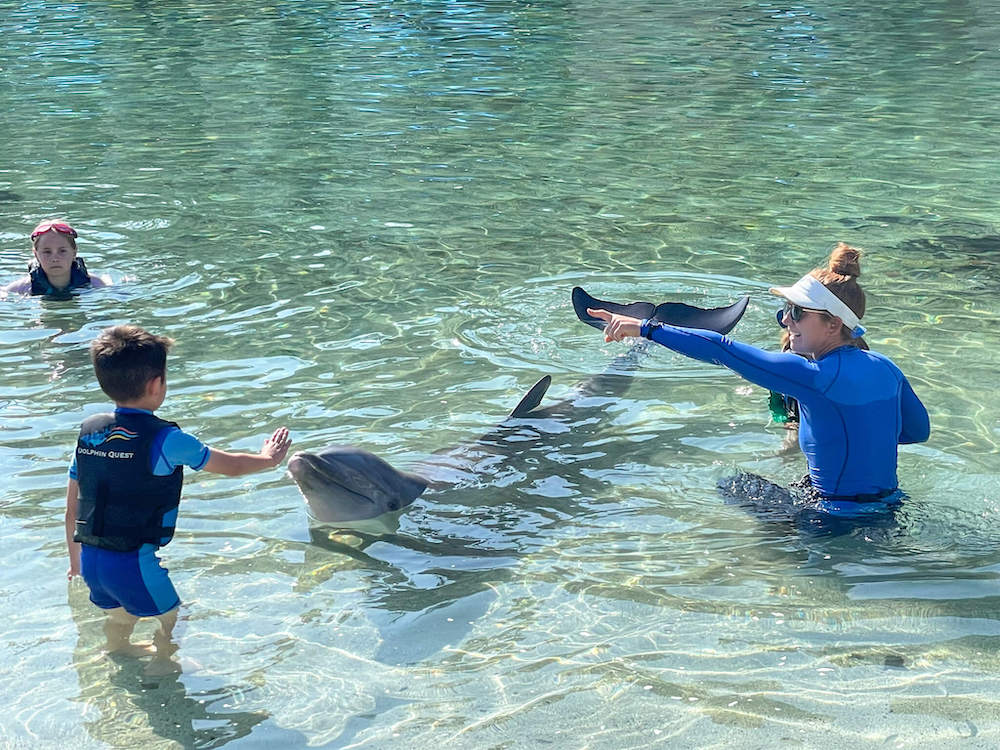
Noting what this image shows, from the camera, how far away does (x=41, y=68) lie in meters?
18.3

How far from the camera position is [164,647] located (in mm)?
4230

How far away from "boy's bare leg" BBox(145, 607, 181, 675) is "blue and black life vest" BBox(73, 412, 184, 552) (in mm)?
362

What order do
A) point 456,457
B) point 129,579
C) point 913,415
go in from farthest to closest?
point 456,457 < point 913,415 < point 129,579

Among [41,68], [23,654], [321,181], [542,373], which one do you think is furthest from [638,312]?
[41,68]

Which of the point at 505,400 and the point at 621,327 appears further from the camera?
the point at 505,400

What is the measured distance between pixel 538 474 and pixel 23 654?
2.51 meters

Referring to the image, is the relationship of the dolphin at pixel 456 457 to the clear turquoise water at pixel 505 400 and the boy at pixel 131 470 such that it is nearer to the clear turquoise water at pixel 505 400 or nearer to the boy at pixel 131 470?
the clear turquoise water at pixel 505 400

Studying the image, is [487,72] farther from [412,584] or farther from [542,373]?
[412,584]

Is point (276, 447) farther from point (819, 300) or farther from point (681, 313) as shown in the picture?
point (681, 313)

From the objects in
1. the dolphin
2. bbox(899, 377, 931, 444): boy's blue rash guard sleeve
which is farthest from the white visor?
the dolphin

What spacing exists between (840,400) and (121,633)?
294 cm

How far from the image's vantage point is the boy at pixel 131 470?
395cm

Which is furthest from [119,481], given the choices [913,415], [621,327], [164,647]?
[913,415]

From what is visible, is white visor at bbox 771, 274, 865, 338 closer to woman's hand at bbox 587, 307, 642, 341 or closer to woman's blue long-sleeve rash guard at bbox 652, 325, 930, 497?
woman's blue long-sleeve rash guard at bbox 652, 325, 930, 497
